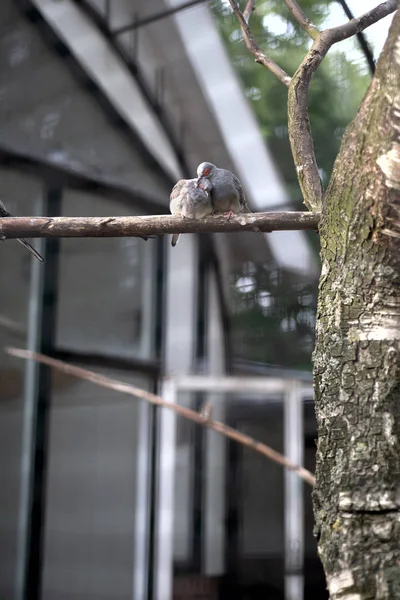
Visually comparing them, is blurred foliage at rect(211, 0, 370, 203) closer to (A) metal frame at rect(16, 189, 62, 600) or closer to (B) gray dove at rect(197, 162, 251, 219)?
(A) metal frame at rect(16, 189, 62, 600)

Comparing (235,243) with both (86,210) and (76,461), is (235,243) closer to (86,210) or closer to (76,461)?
(86,210)

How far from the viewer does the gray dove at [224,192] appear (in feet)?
6.19

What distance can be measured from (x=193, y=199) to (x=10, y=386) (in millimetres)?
2340

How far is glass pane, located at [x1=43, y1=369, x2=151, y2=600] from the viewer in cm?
403

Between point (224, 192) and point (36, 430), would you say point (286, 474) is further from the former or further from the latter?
point (224, 192)

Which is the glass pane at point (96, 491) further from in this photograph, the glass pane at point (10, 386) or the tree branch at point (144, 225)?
the tree branch at point (144, 225)

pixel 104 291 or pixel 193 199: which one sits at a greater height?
pixel 104 291

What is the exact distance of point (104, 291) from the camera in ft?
14.3

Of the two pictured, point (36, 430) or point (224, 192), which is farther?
point (36, 430)

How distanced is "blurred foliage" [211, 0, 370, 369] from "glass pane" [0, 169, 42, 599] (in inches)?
49.9

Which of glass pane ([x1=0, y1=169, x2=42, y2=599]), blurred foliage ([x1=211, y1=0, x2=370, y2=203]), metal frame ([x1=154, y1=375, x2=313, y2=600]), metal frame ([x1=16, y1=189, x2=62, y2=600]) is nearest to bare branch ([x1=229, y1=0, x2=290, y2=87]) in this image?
→ blurred foliage ([x1=211, y1=0, x2=370, y2=203])

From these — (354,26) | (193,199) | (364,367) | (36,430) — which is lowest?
(364,367)

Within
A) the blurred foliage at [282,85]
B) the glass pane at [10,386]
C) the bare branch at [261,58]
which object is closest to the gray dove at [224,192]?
the bare branch at [261,58]

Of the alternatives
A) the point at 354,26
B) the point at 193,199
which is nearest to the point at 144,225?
the point at 193,199
